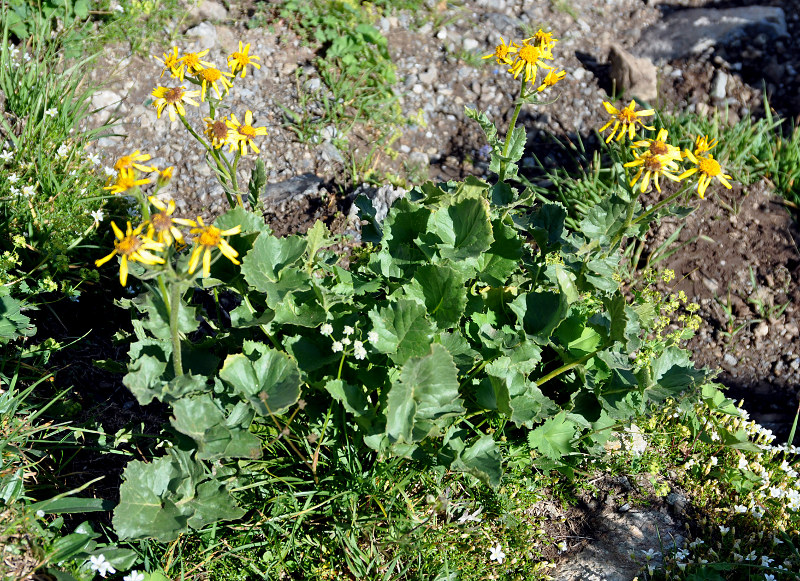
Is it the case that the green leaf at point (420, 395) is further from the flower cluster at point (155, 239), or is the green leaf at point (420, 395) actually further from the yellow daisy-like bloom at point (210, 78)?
the yellow daisy-like bloom at point (210, 78)

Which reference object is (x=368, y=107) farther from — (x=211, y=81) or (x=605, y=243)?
(x=605, y=243)

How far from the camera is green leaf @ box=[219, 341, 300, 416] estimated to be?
7.36 ft

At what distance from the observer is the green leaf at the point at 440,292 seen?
2.55 m

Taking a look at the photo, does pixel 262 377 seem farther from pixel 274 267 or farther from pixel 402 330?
pixel 402 330

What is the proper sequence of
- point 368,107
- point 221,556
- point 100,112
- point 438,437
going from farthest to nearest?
point 368,107 < point 100,112 < point 438,437 < point 221,556

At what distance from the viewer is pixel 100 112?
411cm

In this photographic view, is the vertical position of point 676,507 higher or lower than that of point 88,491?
lower

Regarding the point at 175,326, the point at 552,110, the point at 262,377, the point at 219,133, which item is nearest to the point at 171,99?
the point at 219,133

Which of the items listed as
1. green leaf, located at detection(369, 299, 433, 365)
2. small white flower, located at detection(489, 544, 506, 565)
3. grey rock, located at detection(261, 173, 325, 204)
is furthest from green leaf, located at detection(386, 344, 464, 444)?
grey rock, located at detection(261, 173, 325, 204)

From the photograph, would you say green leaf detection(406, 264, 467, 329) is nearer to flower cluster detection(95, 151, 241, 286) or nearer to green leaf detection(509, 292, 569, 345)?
green leaf detection(509, 292, 569, 345)

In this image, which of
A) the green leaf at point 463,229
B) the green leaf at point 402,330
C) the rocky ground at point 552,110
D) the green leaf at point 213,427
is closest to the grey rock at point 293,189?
the rocky ground at point 552,110

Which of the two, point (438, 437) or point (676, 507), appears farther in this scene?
point (676, 507)

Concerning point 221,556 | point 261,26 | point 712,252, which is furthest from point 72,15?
point 712,252

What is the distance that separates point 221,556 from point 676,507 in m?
1.91
